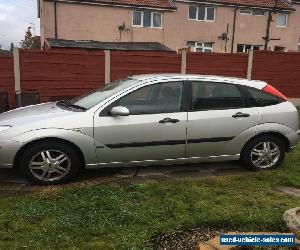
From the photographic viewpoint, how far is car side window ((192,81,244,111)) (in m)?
5.91

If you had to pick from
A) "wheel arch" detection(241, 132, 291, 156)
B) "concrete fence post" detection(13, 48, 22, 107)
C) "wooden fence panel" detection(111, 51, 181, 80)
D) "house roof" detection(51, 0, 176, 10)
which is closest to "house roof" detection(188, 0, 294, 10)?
"house roof" detection(51, 0, 176, 10)

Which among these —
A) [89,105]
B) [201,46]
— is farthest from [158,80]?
[201,46]

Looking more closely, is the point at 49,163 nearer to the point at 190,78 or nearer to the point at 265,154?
the point at 190,78

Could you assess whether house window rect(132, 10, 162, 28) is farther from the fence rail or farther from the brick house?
the fence rail

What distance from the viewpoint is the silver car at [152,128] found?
17.4ft

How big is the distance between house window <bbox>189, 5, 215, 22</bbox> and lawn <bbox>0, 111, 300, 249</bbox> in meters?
25.4

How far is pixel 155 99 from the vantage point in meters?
5.79

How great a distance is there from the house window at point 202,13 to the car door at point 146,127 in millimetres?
24789

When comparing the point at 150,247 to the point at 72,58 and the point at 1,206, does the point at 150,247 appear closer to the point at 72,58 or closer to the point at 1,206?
the point at 1,206

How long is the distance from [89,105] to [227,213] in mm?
2514

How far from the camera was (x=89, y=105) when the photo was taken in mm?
5707

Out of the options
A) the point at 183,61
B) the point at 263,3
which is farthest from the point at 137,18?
the point at 183,61

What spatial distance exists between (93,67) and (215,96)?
8076mm

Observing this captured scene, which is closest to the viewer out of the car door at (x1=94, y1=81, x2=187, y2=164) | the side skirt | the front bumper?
the front bumper
